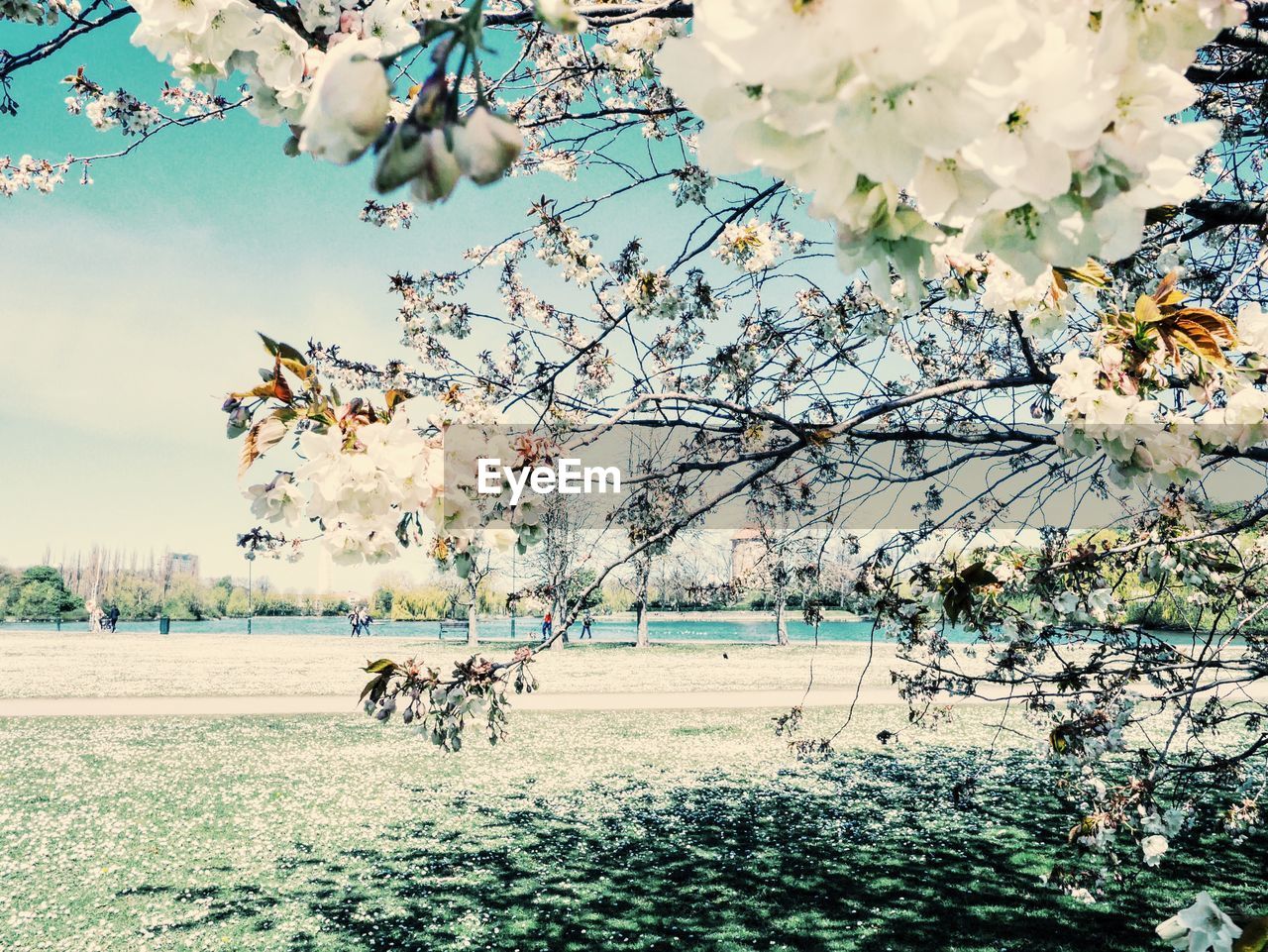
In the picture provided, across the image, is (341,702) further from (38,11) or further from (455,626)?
(455,626)

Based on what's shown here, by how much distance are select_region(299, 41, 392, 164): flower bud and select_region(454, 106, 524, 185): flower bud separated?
77 mm

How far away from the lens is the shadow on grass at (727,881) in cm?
460

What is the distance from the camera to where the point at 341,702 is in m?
13.9

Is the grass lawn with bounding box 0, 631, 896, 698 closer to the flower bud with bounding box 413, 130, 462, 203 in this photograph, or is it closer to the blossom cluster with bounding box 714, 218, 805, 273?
the blossom cluster with bounding box 714, 218, 805, 273

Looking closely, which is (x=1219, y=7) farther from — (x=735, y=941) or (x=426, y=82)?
(x=735, y=941)

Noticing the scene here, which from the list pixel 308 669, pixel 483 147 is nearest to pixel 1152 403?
pixel 483 147

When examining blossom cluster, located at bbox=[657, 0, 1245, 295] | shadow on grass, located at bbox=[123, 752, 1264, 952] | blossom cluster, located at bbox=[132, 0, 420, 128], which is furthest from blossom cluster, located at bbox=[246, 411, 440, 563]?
shadow on grass, located at bbox=[123, 752, 1264, 952]

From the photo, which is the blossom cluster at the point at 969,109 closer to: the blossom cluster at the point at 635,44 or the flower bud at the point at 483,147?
the flower bud at the point at 483,147

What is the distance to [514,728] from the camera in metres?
11.4

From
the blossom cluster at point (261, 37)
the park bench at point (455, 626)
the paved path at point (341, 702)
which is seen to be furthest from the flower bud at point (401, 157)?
the park bench at point (455, 626)

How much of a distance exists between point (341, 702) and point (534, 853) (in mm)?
8891

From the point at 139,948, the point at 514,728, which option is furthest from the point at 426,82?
the point at 514,728

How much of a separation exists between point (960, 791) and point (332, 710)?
1087 cm

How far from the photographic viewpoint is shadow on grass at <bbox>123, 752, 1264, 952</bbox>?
460 cm
